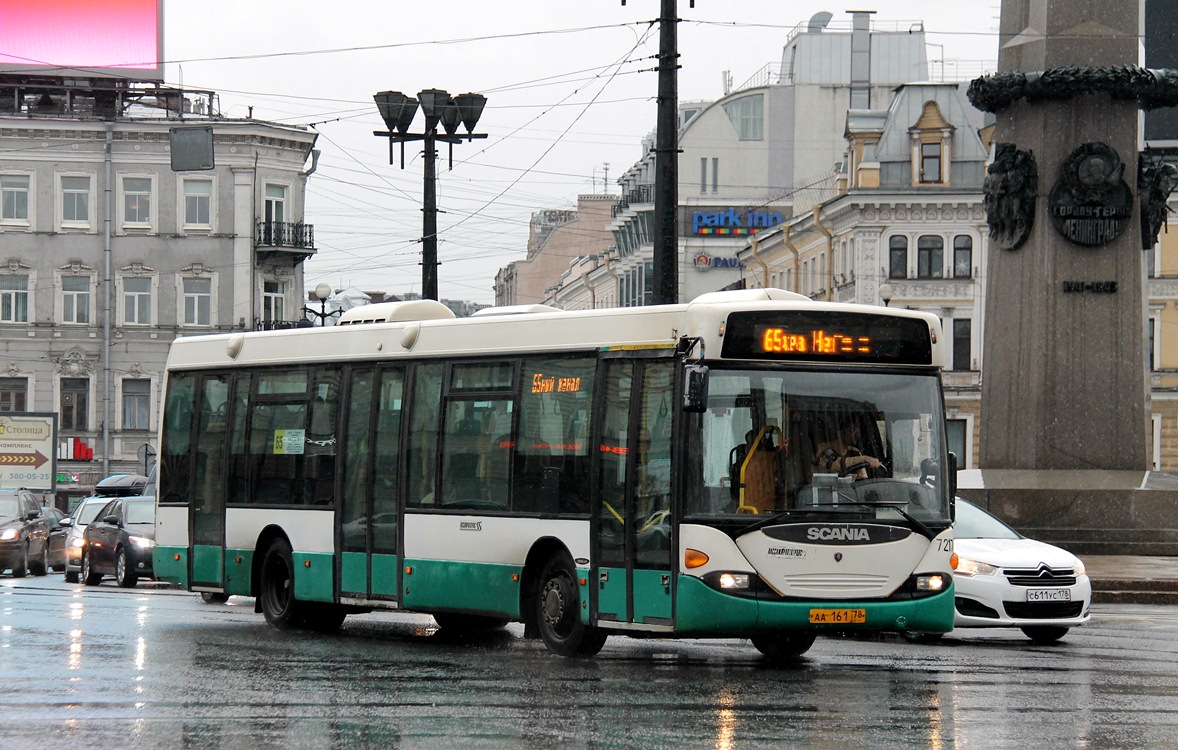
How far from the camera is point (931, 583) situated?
13695 mm

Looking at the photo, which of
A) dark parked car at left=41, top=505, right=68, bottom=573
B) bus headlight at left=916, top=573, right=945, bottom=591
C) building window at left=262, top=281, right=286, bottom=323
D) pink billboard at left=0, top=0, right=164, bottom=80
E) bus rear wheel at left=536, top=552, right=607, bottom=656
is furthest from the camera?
building window at left=262, top=281, right=286, bottom=323

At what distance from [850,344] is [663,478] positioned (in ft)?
5.54

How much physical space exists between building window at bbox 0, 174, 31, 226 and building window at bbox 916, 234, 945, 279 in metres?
31.7

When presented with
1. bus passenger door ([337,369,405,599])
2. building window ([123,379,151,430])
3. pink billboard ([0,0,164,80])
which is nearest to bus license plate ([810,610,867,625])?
bus passenger door ([337,369,405,599])

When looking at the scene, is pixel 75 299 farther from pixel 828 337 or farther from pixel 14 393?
pixel 828 337

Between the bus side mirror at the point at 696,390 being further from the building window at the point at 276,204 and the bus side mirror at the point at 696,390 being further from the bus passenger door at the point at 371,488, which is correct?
the building window at the point at 276,204

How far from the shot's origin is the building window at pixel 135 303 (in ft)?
227

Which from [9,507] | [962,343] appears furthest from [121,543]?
[962,343]

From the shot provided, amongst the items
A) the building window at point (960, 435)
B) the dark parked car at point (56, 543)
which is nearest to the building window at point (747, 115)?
the building window at point (960, 435)

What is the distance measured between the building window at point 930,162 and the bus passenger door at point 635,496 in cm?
5749

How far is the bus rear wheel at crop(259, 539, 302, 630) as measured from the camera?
1784cm

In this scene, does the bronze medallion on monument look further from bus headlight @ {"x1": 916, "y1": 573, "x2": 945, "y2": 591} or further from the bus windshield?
bus headlight @ {"x1": 916, "y1": 573, "x2": 945, "y2": 591}

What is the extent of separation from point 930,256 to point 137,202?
93.1 feet

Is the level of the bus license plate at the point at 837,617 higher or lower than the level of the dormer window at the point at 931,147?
lower
